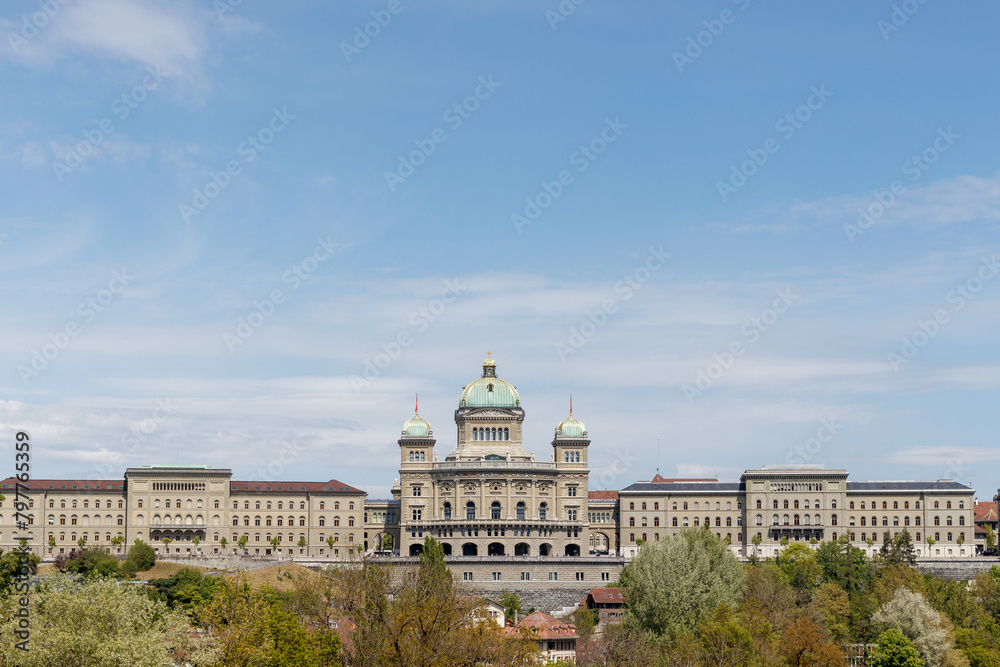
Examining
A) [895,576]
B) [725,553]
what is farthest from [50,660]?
[895,576]

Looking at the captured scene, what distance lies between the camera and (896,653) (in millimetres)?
100000

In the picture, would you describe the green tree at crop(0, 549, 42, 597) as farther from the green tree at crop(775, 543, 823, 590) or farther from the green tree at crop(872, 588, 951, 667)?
the green tree at crop(775, 543, 823, 590)

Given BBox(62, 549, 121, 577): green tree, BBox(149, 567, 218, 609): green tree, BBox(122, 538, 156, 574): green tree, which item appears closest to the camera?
BBox(149, 567, 218, 609): green tree


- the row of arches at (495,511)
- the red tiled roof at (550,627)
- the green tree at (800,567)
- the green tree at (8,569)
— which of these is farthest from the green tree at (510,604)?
the green tree at (8,569)

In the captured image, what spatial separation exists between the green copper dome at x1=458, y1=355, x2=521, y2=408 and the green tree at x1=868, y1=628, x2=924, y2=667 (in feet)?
307

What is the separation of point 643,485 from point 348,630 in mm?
122541

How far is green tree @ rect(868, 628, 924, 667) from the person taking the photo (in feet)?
327

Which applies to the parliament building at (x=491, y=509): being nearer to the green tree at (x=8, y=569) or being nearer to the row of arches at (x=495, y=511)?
the row of arches at (x=495, y=511)

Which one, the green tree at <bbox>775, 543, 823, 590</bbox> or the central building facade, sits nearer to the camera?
the green tree at <bbox>775, 543, 823, 590</bbox>

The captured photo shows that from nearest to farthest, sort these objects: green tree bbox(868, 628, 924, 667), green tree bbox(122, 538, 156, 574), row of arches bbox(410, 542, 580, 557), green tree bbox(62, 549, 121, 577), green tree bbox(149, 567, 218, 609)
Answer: green tree bbox(868, 628, 924, 667), green tree bbox(149, 567, 218, 609), green tree bbox(62, 549, 121, 577), green tree bbox(122, 538, 156, 574), row of arches bbox(410, 542, 580, 557)

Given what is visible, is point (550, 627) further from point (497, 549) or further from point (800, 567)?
point (497, 549)

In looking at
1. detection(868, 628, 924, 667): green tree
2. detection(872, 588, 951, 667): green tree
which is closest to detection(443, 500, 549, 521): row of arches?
detection(872, 588, 951, 667): green tree

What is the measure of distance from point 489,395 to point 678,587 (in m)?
85.2

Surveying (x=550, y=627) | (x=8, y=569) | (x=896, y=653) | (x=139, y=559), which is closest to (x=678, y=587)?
(x=896, y=653)
